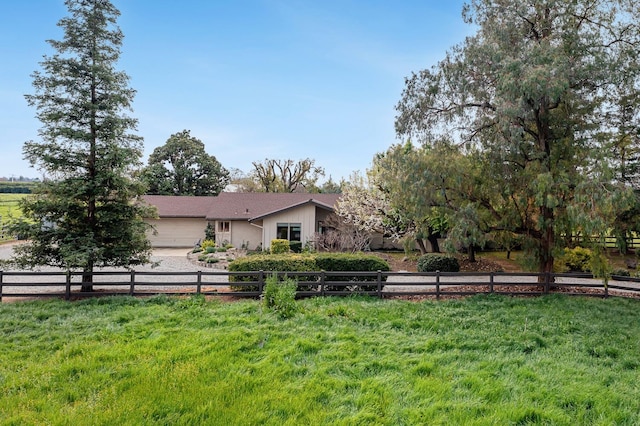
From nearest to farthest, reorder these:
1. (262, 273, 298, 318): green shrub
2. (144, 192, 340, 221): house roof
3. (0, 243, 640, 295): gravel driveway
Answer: (262, 273, 298, 318): green shrub → (0, 243, 640, 295): gravel driveway → (144, 192, 340, 221): house roof

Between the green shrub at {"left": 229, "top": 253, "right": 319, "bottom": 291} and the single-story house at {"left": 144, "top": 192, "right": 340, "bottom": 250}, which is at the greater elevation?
the single-story house at {"left": 144, "top": 192, "right": 340, "bottom": 250}

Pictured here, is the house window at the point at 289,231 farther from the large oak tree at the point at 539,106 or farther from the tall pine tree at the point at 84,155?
the large oak tree at the point at 539,106

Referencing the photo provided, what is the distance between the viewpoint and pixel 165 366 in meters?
5.09

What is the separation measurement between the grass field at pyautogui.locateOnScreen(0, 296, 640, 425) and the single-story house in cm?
1265

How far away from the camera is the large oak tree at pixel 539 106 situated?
874 cm

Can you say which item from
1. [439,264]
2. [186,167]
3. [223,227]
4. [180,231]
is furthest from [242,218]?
[186,167]

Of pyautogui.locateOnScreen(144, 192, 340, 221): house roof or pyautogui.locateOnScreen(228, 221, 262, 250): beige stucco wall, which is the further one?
pyautogui.locateOnScreen(144, 192, 340, 221): house roof

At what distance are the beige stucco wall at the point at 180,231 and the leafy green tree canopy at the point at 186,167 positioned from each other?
13.8 meters

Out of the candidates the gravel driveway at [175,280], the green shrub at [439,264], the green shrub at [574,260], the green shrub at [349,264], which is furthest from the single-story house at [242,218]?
the green shrub at [574,260]

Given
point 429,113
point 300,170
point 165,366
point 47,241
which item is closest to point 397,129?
point 429,113

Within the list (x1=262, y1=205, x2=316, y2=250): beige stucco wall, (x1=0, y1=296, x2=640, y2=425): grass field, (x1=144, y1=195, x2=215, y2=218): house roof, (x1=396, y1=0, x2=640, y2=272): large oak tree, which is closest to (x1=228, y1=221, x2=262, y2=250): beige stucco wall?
(x1=262, y1=205, x2=316, y2=250): beige stucco wall

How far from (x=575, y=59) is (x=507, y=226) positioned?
5.08 m

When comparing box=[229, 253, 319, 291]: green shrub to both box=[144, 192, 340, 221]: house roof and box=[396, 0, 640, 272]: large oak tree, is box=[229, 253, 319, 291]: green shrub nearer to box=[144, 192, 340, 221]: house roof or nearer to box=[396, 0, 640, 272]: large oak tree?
box=[396, 0, 640, 272]: large oak tree

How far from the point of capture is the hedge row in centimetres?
1033
